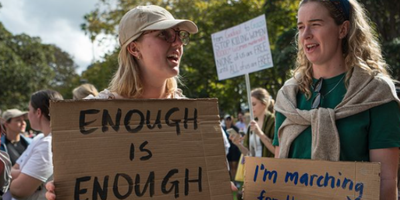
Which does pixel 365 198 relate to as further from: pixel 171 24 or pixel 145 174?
pixel 171 24

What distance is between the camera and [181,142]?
69.5 inches

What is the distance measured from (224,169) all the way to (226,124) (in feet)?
35.1

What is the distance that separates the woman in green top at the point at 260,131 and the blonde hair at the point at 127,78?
296 centimetres

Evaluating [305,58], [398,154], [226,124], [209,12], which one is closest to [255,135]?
[305,58]

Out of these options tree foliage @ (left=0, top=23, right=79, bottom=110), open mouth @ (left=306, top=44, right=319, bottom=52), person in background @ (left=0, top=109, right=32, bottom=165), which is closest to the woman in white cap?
open mouth @ (left=306, top=44, right=319, bottom=52)

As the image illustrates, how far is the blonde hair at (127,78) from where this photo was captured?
2035 millimetres

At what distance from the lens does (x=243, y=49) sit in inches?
214

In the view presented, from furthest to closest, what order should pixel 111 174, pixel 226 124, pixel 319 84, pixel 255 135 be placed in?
1. pixel 226 124
2. pixel 255 135
3. pixel 319 84
4. pixel 111 174

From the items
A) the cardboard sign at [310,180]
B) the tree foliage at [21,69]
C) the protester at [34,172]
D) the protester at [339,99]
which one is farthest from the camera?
the tree foliage at [21,69]

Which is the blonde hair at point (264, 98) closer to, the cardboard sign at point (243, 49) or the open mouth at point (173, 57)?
the cardboard sign at point (243, 49)

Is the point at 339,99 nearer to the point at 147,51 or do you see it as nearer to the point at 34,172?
the point at 147,51

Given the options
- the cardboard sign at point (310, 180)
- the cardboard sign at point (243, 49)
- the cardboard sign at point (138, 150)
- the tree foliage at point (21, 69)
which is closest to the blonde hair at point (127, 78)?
the cardboard sign at point (138, 150)

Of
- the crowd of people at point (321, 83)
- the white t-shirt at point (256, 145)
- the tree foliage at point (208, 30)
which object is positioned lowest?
the white t-shirt at point (256, 145)

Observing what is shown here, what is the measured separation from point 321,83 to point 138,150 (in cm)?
99
